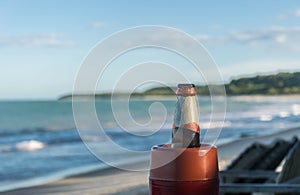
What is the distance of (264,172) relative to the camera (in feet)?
25.4

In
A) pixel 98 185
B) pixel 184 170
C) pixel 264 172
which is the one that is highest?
pixel 184 170

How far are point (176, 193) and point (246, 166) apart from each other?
21.1 ft

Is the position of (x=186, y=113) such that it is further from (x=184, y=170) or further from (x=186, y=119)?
(x=184, y=170)

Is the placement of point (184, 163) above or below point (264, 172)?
above

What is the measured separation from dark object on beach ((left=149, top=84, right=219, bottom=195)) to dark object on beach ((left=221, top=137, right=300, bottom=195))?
2.14 metres

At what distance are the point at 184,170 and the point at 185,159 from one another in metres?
0.05

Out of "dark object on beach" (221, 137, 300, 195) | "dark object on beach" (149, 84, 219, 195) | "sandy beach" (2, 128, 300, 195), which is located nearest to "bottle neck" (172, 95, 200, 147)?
"dark object on beach" (149, 84, 219, 195)

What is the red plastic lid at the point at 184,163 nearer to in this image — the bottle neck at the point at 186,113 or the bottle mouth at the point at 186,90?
the bottle neck at the point at 186,113

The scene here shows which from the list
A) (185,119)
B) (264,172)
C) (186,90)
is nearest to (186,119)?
(185,119)

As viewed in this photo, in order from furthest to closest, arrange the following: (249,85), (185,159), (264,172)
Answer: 1. (249,85)
2. (264,172)
3. (185,159)

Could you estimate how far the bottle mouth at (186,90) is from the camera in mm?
2615

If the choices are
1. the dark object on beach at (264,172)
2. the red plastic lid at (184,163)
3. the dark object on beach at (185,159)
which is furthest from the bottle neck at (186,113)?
the dark object on beach at (264,172)

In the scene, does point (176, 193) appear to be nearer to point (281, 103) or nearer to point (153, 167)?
point (153, 167)

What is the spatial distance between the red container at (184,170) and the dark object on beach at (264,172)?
2.13 meters
